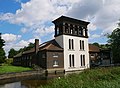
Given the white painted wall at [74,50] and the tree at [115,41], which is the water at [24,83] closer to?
the white painted wall at [74,50]

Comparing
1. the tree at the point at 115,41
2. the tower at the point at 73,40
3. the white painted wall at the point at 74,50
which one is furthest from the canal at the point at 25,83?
the tree at the point at 115,41

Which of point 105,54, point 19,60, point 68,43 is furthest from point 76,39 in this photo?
point 19,60

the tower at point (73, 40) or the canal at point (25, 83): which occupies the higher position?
the tower at point (73, 40)

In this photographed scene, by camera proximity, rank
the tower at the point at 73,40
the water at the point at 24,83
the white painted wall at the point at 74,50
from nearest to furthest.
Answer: the water at the point at 24,83 < the white painted wall at the point at 74,50 < the tower at the point at 73,40

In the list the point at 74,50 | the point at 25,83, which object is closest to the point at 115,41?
the point at 74,50

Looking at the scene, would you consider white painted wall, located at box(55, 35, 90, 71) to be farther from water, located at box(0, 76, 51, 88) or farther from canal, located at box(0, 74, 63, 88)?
water, located at box(0, 76, 51, 88)

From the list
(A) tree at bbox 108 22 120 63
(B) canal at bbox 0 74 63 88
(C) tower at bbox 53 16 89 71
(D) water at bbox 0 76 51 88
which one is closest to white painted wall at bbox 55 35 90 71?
(C) tower at bbox 53 16 89 71

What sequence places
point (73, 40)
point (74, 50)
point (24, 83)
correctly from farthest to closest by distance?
point (74, 50) → point (73, 40) → point (24, 83)

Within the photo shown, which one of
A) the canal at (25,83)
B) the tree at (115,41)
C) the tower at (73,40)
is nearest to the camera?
the canal at (25,83)

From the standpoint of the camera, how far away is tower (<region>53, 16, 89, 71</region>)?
168 ft

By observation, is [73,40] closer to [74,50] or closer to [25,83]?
[74,50]

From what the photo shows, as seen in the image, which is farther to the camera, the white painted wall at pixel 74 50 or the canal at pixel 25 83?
the white painted wall at pixel 74 50

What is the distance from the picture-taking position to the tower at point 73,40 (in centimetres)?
5133

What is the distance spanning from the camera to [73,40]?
53.5m
